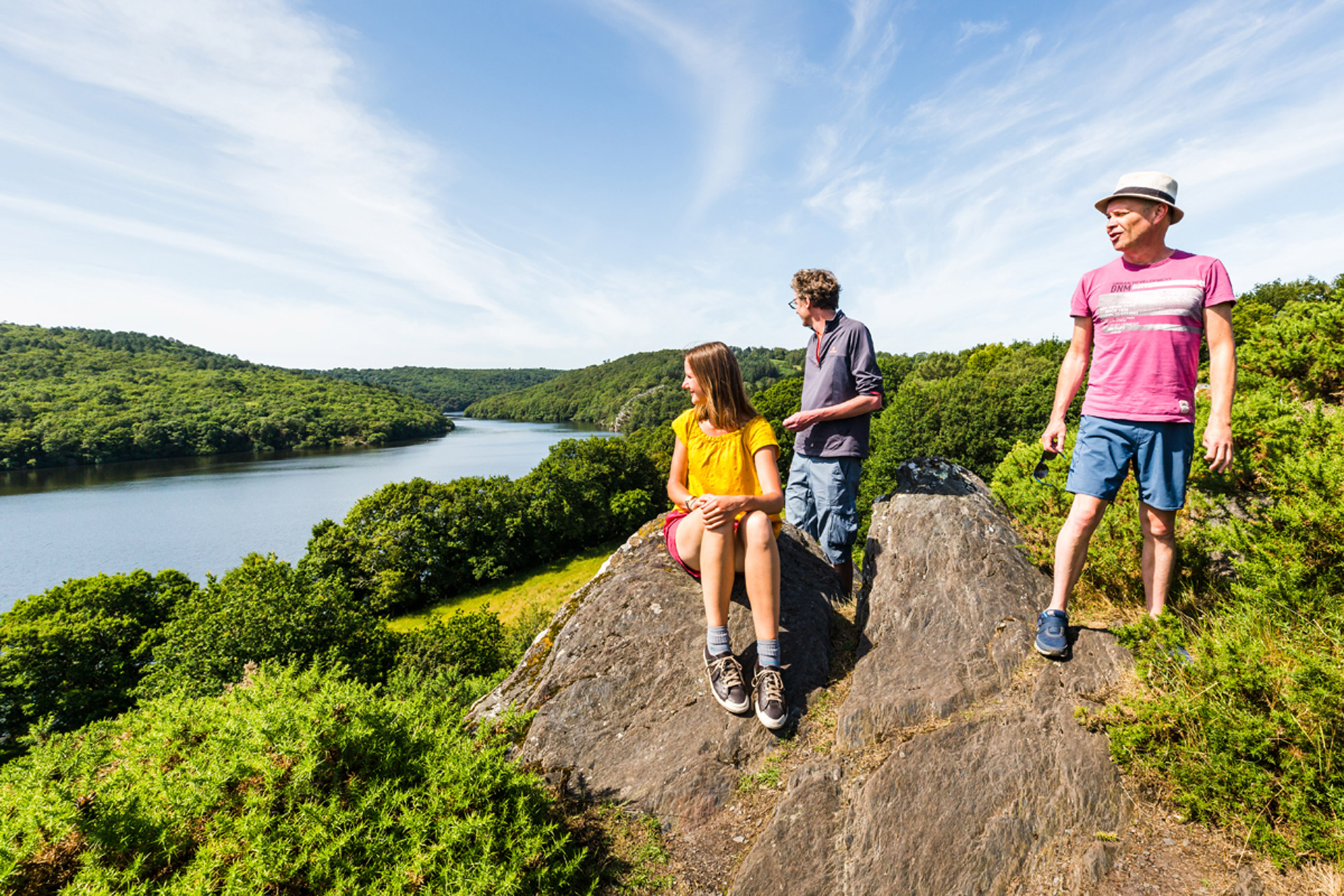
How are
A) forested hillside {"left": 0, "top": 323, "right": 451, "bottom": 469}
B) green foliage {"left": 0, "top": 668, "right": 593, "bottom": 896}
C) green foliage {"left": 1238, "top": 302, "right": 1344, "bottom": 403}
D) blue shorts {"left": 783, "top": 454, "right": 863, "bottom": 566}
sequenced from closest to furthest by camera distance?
green foliage {"left": 0, "top": 668, "right": 593, "bottom": 896}
blue shorts {"left": 783, "top": 454, "right": 863, "bottom": 566}
green foliage {"left": 1238, "top": 302, "right": 1344, "bottom": 403}
forested hillside {"left": 0, "top": 323, "right": 451, "bottom": 469}

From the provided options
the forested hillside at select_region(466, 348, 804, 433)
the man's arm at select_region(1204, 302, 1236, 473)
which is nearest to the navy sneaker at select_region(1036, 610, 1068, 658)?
the man's arm at select_region(1204, 302, 1236, 473)

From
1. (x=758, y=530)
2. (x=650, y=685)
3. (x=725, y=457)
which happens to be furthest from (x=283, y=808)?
(x=725, y=457)

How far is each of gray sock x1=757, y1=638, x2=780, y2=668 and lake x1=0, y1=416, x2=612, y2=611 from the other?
3515cm

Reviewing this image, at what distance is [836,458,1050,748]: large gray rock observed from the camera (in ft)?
10.1

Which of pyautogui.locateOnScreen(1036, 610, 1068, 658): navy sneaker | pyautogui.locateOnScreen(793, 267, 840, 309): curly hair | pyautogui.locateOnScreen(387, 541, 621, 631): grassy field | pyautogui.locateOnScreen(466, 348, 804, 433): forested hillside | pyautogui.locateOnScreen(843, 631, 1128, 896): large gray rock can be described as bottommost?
pyautogui.locateOnScreen(387, 541, 621, 631): grassy field

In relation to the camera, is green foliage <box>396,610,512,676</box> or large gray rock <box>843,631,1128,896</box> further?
green foliage <box>396,610,512,676</box>

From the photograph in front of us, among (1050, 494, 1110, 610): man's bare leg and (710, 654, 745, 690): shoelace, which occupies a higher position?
(1050, 494, 1110, 610): man's bare leg

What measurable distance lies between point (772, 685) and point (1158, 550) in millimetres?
2311

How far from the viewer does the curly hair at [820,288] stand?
412 cm

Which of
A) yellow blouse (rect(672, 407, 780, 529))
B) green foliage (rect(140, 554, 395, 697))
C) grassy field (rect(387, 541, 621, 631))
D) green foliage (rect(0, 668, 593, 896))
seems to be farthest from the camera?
grassy field (rect(387, 541, 621, 631))

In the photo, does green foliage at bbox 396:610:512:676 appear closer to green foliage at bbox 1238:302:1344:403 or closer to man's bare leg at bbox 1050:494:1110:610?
man's bare leg at bbox 1050:494:1110:610

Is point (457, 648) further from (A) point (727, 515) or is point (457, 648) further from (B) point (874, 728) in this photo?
(B) point (874, 728)

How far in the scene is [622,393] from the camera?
403ft

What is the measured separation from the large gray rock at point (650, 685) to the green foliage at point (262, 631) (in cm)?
1024
